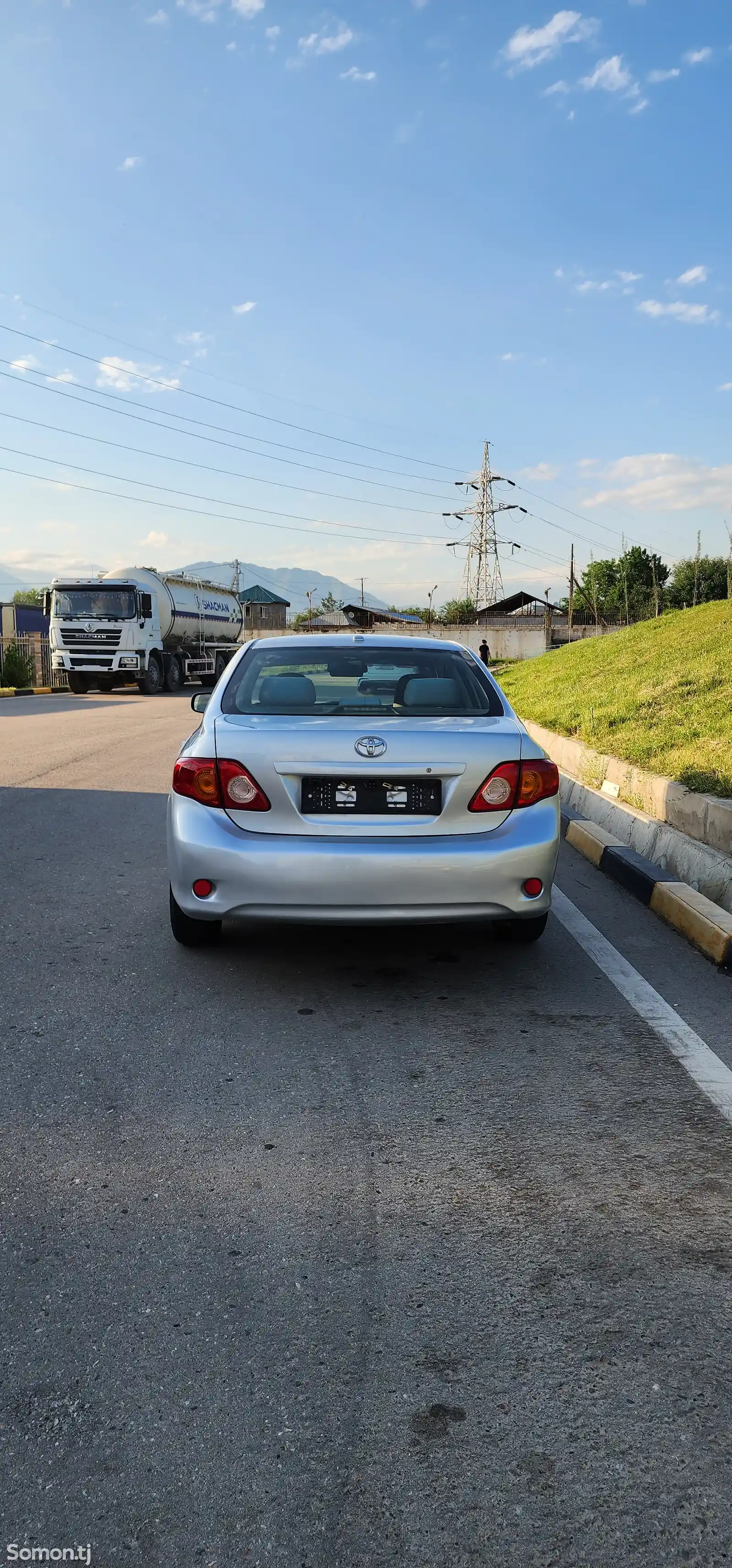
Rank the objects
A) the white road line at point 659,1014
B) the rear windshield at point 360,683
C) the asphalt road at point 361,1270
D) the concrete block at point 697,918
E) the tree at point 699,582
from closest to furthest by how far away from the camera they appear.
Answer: the asphalt road at point 361,1270 → the white road line at point 659,1014 → the rear windshield at point 360,683 → the concrete block at point 697,918 → the tree at point 699,582

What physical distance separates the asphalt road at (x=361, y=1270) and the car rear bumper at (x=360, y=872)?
1.24 feet

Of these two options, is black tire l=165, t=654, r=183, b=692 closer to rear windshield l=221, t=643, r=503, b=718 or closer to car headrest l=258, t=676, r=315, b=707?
rear windshield l=221, t=643, r=503, b=718

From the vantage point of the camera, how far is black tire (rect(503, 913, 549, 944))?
5273 millimetres

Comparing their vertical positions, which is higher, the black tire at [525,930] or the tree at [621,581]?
the tree at [621,581]

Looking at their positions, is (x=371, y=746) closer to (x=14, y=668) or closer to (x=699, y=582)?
(x=14, y=668)

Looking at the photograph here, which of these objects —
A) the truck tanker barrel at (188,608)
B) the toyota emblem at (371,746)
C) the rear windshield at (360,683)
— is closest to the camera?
the toyota emblem at (371,746)

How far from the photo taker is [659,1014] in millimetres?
4465

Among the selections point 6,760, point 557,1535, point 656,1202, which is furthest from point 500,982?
point 6,760

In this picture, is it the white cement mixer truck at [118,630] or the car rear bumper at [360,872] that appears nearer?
the car rear bumper at [360,872]

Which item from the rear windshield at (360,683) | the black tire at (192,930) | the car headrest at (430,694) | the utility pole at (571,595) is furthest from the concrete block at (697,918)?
the utility pole at (571,595)

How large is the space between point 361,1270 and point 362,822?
2.14m

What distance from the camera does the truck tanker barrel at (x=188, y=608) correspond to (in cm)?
2945

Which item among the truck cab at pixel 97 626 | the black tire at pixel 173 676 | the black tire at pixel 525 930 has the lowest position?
the black tire at pixel 525 930

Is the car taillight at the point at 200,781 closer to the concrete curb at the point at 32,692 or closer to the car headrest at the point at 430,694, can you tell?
the car headrest at the point at 430,694
